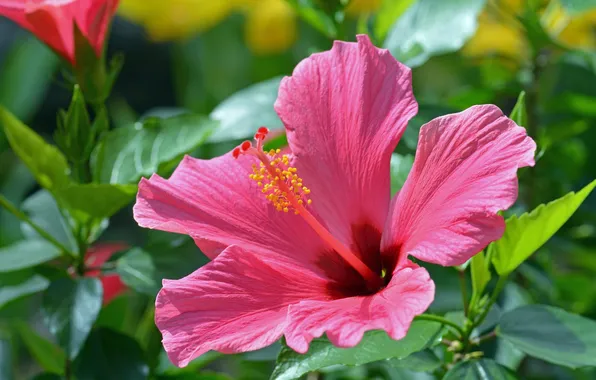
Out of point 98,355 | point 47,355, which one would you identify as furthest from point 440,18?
point 47,355

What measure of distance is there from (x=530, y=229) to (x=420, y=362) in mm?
238

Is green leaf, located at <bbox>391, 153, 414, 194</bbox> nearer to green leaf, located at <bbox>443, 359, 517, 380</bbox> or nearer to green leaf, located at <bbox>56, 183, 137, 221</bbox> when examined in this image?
green leaf, located at <bbox>443, 359, 517, 380</bbox>

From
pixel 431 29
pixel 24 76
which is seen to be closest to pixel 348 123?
pixel 431 29

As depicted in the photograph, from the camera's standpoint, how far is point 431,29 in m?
1.36

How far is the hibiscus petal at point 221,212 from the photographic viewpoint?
0.94 meters

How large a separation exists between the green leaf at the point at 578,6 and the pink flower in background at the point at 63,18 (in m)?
0.74

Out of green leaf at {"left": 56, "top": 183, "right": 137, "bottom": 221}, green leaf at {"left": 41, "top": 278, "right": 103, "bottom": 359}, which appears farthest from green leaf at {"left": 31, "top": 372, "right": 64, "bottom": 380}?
green leaf at {"left": 56, "top": 183, "right": 137, "bottom": 221}

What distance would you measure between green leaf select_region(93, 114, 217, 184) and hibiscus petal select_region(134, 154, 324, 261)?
213 millimetres

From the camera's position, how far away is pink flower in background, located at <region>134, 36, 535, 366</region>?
0.81m

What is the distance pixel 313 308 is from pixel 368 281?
179 millimetres

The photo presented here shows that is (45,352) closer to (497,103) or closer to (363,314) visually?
(363,314)

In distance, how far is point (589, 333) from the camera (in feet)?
3.13

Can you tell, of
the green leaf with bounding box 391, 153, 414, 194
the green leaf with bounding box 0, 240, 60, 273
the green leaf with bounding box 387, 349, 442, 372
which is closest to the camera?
the green leaf with bounding box 387, 349, 442, 372

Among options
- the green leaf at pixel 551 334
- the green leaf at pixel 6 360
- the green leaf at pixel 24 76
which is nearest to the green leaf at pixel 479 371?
the green leaf at pixel 551 334
